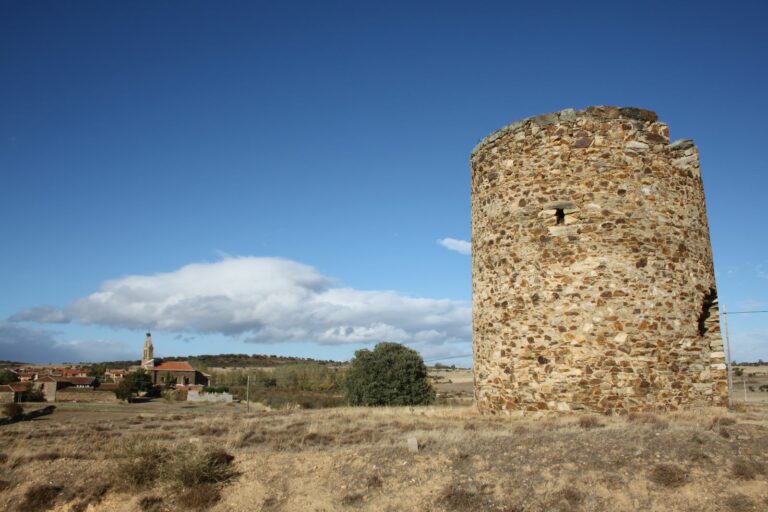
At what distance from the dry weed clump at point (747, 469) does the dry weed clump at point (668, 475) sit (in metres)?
0.56

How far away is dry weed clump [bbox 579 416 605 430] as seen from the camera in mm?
8797

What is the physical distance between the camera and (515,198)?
1112cm

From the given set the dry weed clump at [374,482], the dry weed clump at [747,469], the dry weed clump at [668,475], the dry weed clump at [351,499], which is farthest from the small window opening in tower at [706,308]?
the dry weed clump at [351,499]

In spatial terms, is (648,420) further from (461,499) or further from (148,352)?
(148,352)

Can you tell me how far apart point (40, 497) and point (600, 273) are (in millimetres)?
10103

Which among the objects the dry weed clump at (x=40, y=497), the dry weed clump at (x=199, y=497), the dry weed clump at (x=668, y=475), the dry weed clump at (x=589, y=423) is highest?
the dry weed clump at (x=589, y=423)

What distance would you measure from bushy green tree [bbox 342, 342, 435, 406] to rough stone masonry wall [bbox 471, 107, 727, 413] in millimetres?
15941

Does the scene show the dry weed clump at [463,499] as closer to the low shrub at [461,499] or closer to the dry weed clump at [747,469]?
the low shrub at [461,499]

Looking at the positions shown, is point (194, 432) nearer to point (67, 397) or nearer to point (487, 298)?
point (487, 298)

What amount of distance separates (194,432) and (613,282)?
10.4m

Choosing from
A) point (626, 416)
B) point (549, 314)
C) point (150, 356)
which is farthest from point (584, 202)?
point (150, 356)

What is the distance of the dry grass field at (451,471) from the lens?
20.7 feet

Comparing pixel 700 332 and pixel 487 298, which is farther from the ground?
pixel 487 298

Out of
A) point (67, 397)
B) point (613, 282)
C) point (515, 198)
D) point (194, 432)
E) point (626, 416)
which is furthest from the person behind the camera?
point (67, 397)
